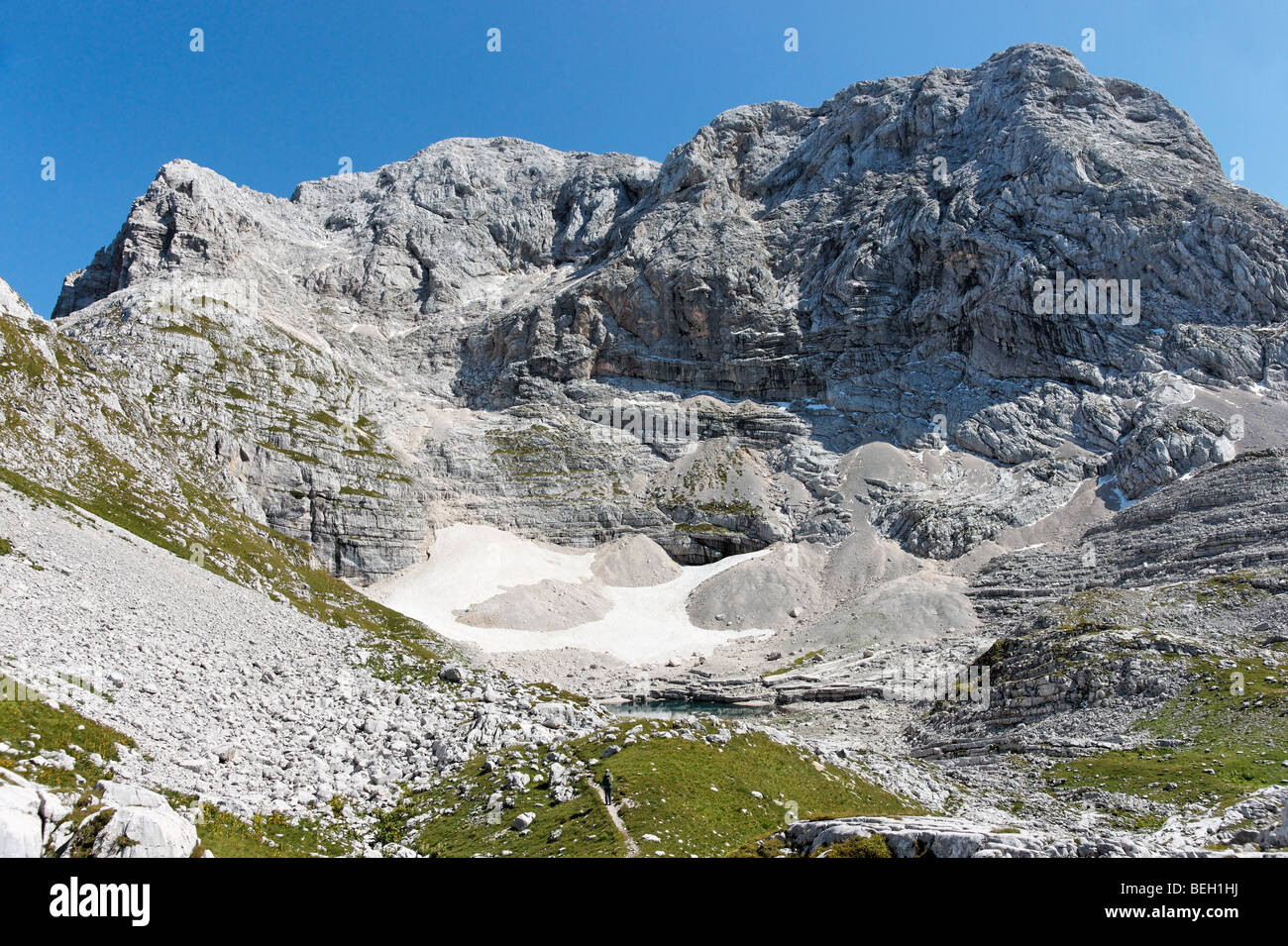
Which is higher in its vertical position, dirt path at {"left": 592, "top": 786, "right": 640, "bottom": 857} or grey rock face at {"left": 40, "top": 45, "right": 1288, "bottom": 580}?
grey rock face at {"left": 40, "top": 45, "right": 1288, "bottom": 580}

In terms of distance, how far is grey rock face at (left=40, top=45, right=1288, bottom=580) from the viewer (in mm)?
111812

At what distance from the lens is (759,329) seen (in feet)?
495

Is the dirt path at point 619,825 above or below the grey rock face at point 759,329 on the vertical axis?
below

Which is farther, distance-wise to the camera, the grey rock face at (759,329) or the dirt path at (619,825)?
the grey rock face at (759,329)

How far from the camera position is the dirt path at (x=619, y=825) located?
62.6 feet

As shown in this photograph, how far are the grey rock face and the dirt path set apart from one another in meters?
85.6

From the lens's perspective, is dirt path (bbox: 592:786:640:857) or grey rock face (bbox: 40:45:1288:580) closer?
dirt path (bbox: 592:786:640:857)

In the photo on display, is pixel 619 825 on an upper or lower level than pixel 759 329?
lower

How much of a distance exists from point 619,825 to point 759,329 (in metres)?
138

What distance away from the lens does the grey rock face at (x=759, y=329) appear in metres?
112

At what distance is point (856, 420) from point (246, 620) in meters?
117

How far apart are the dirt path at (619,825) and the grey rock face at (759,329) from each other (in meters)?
85.6
